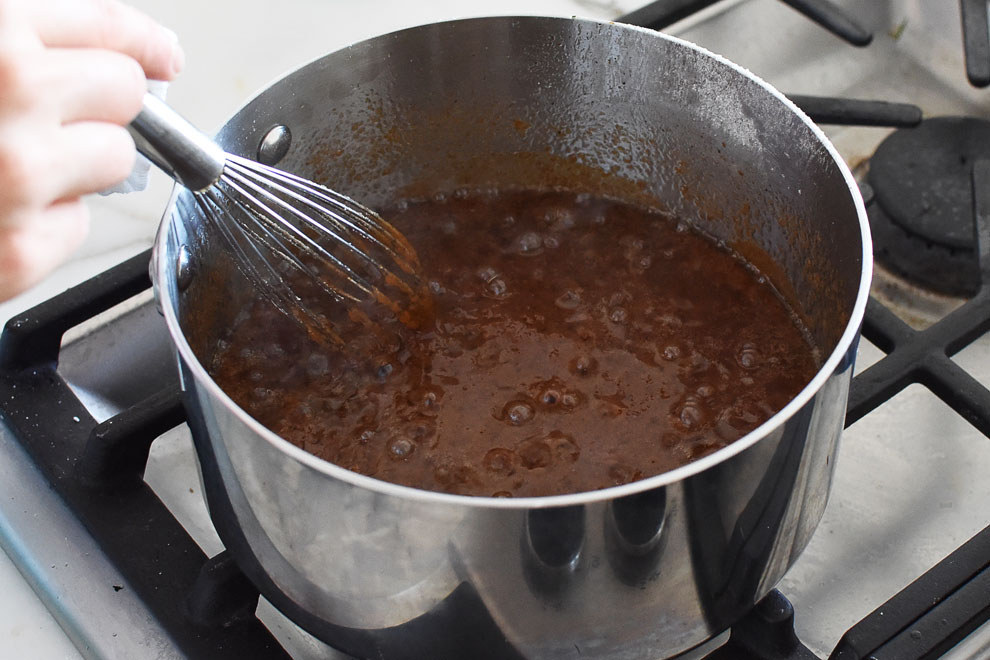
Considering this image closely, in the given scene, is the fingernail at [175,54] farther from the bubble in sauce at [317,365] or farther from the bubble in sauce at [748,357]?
the bubble in sauce at [748,357]

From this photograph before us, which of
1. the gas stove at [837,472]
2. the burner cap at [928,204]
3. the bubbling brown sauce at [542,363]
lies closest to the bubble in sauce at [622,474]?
the bubbling brown sauce at [542,363]

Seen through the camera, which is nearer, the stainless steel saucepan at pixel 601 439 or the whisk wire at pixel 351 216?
the stainless steel saucepan at pixel 601 439

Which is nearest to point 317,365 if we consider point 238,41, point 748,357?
point 748,357

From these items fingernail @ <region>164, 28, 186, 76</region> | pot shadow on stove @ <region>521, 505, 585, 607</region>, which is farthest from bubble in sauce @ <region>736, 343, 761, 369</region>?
fingernail @ <region>164, 28, 186, 76</region>

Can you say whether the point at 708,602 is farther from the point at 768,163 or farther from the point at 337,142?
the point at 337,142

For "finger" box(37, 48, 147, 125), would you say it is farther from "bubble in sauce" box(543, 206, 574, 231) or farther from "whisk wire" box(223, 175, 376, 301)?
"bubble in sauce" box(543, 206, 574, 231)

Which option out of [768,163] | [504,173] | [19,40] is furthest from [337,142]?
[19,40]
